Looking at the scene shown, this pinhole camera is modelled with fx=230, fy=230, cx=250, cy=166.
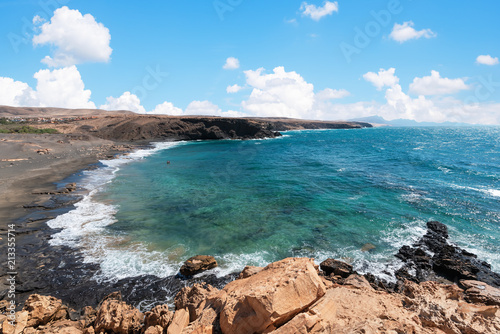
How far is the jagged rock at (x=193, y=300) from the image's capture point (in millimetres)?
7121

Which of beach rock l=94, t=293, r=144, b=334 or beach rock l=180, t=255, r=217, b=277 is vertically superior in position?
beach rock l=94, t=293, r=144, b=334

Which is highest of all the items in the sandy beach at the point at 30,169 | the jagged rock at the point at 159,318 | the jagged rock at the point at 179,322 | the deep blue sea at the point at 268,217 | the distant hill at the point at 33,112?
the distant hill at the point at 33,112

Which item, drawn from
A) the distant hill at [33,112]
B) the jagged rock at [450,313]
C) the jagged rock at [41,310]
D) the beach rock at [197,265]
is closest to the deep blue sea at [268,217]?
the beach rock at [197,265]

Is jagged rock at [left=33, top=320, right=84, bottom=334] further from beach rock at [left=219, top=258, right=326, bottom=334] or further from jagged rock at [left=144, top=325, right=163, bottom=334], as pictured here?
beach rock at [left=219, top=258, right=326, bottom=334]

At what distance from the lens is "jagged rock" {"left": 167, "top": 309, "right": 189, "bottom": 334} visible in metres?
6.47

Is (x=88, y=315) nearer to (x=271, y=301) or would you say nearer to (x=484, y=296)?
(x=271, y=301)

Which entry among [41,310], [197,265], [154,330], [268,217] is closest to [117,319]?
[154,330]

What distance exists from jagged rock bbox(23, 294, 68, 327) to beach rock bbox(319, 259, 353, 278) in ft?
35.3

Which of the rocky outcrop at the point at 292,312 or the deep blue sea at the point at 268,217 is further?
the deep blue sea at the point at 268,217

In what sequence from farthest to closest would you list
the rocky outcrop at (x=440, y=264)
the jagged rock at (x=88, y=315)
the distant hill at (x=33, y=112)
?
the distant hill at (x=33, y=112) → the rocky outcrop at (x=440, y=264) → the jagged rock at (x=88, y=315)

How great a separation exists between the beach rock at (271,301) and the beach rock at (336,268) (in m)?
5.59

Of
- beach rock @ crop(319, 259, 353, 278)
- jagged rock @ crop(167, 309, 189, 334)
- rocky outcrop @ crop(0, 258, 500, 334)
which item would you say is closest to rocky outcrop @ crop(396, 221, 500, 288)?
beach rock @ crop(319, 259, 353, 278)

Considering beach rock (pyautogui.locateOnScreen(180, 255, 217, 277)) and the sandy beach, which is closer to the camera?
beach rock (pyautogui.locateOnScreen(180, 255, 217, 277))

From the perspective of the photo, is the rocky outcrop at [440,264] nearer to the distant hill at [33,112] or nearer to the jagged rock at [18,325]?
the jagged rock at [18,325]
